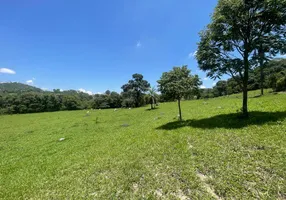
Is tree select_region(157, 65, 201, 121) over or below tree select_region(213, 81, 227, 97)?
below

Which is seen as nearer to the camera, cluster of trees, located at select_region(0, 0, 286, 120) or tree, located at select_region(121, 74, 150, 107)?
cluster of trees, located at select_region(0, 0, 286, 120)

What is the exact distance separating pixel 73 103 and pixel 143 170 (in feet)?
235

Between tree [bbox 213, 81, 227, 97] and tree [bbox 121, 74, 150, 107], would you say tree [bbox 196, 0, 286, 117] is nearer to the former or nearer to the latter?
tree [bbox 121, 74, 150, 107]

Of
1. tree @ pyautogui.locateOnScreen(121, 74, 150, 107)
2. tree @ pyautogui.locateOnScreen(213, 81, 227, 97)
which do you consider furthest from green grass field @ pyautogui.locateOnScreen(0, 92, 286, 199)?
tree @ pyautogui.locateOnScreen(213, 81, 227, 97)

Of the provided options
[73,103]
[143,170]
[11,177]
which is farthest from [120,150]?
[73,103]

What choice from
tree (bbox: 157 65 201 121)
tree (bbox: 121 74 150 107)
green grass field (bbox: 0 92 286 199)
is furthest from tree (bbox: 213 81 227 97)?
green grass field (bbox: 0 92 286 199)

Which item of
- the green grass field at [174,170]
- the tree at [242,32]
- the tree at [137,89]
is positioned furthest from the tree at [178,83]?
the tree at [137,89]

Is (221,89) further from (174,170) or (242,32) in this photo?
(174,170)

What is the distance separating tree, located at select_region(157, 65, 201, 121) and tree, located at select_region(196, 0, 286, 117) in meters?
2.26

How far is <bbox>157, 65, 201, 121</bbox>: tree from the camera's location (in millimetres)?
12859

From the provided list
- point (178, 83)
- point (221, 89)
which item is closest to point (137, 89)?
point (178, 83)

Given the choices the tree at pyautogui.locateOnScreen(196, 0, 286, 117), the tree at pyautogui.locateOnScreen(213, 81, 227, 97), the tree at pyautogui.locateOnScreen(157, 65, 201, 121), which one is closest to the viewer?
the tree at pyautogui.locateOnScreen(196, 0, 286, 117)

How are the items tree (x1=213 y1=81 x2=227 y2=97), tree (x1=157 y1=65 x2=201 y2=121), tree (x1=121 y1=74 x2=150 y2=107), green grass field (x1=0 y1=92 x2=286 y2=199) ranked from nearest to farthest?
green grass field (x1=0 y1=92 x2=286 y2=199)
tree (x1=157 y1=65 x2=201 y2=121)
tree (x1=121 y1=74 x2=150 y2=107)
tree (x1=213 y1=81 x2=227 y2=97)

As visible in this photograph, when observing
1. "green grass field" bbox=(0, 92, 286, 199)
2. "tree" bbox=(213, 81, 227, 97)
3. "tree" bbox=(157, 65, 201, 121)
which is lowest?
"green grass field" bbox=(0, 92, 286, 199)
